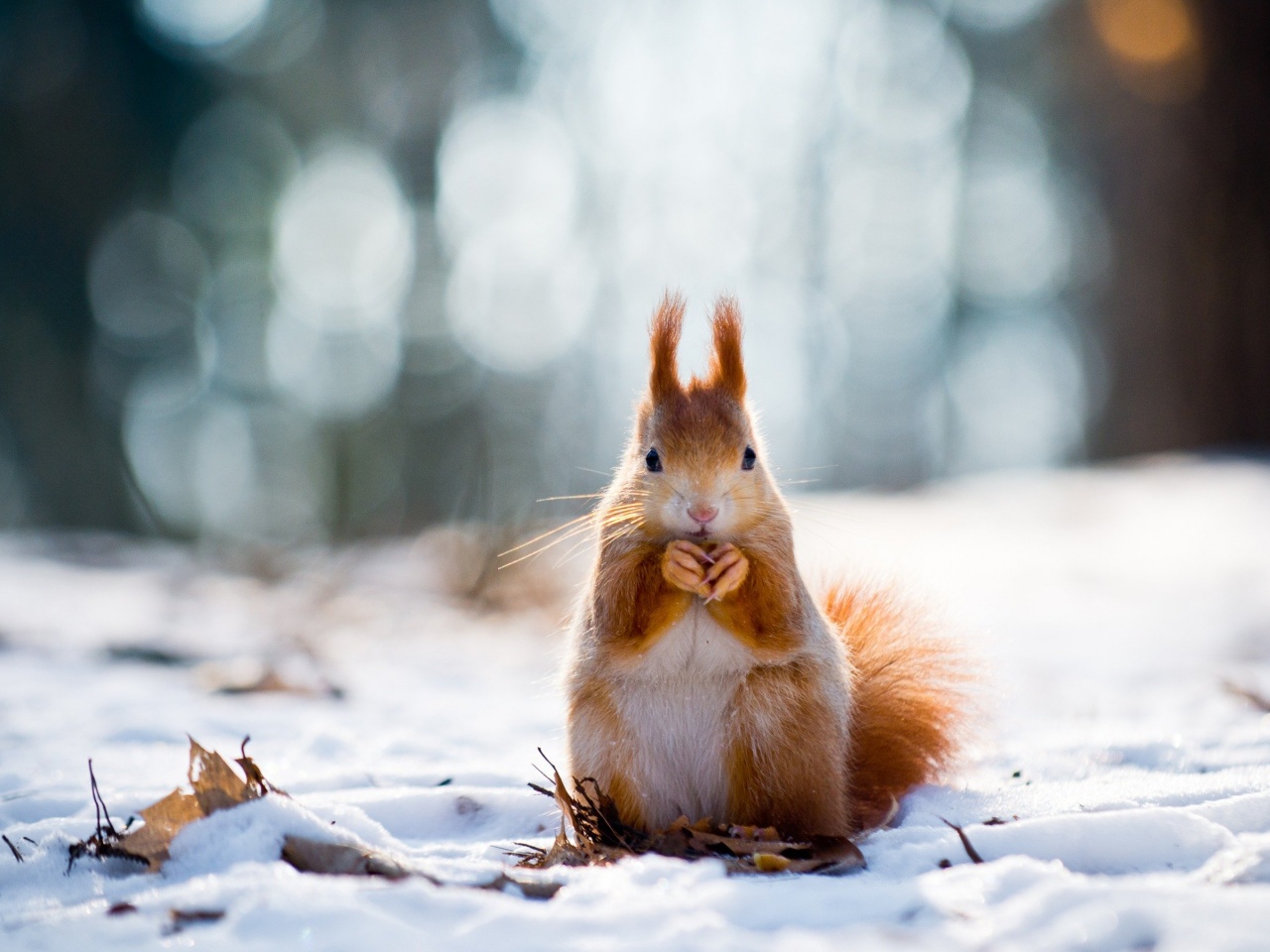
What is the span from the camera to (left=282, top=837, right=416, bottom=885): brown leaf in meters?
1.21

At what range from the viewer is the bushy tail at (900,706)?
1.75m

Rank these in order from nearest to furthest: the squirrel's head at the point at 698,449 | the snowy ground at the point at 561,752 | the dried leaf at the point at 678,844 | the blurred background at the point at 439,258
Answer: the snowy ground at the point at 561,752 → the dried leaf at the point at 678,844 → the squirrel's head at the point at 698,449 → the blurred background at the point at 439,258

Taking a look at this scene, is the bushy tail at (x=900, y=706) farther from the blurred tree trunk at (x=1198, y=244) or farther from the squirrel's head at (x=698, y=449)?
the blurred tree trunk at (x=1198, y=244)

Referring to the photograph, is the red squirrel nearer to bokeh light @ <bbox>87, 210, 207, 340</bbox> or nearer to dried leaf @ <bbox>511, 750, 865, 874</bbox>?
dried leaf @ <bbox>511, 750, 865, 874</bbox>

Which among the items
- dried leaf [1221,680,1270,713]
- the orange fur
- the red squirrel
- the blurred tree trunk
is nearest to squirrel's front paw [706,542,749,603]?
the red squirrel

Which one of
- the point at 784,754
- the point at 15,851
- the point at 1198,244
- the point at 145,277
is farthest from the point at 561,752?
the point at 145,277

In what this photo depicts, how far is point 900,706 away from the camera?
178cm

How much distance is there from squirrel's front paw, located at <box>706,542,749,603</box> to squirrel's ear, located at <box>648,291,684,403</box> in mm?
393

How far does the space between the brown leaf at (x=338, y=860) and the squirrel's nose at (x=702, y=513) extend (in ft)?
2.10

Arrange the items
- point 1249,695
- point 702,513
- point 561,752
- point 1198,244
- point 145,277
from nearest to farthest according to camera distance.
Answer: point 702,513, point 561,752, point 1249,695, point 1198,244, point 145,277

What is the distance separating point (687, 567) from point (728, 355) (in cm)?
52

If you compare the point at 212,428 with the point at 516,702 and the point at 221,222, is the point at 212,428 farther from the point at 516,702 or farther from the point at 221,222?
the point at 516,702

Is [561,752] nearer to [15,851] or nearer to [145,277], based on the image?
[15,851]

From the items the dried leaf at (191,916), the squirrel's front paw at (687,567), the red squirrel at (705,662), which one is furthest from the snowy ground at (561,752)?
the squirrel's front paw at (687,567)
